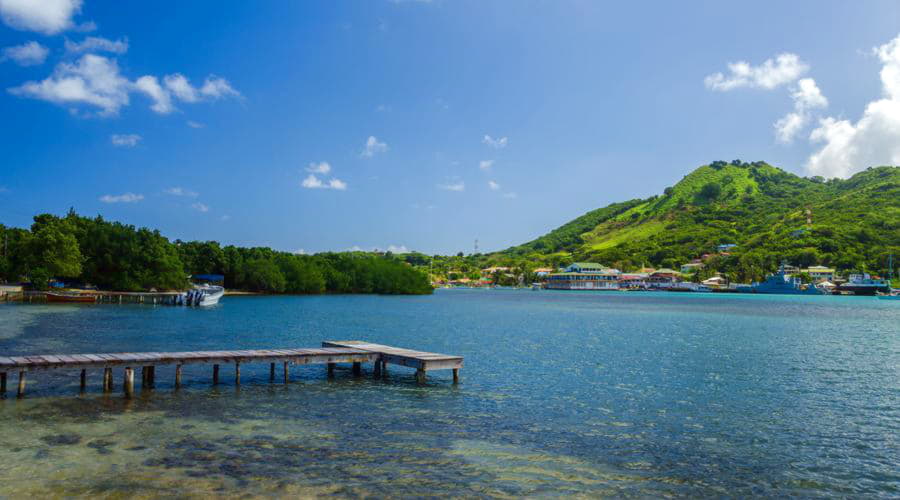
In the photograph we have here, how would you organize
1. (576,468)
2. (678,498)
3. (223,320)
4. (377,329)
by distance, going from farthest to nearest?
(223,320) < (377,329) < (576,468) < (678,498)

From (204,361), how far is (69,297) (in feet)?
256

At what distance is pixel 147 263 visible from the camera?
109625 millimetres

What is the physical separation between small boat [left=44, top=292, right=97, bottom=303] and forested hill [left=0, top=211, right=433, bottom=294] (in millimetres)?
4922

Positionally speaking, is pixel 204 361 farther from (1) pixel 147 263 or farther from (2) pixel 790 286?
(2) pixel 790 286

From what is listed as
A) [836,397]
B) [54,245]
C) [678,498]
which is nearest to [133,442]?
[678,498]

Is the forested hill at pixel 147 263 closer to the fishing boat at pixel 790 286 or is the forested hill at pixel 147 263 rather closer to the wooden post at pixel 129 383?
the wooden post at pixel 129 383

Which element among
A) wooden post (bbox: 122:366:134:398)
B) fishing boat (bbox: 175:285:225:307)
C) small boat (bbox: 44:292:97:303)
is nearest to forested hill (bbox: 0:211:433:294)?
small boat (bbox: 44:292:97:303)

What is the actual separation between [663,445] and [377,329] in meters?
41.2

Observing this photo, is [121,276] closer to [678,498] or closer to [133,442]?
[133,442]

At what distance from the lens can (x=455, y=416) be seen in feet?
62.9

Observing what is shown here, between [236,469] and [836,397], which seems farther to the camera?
[836,397]

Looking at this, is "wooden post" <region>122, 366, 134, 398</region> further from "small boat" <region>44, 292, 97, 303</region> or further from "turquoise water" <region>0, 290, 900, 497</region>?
"small boat" <region>44, 292, 97, 303</region>

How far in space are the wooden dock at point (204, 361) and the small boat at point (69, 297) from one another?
72.7 metres

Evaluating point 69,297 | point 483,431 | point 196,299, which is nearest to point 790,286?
point 196,299
